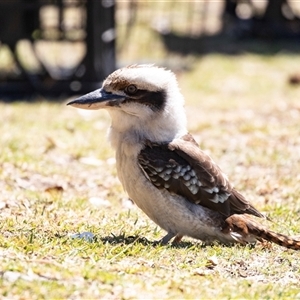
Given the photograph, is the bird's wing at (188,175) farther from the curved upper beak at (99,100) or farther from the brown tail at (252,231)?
the curved upper beak at (99,100)

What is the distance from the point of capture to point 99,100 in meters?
5.91

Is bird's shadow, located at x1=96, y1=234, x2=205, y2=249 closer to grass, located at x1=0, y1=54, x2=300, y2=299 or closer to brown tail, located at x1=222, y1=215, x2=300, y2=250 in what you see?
grass, located at x1=0, y1=54, x2=300, y2=299

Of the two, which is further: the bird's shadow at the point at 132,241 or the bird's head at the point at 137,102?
the bird's head at the point at 137,102

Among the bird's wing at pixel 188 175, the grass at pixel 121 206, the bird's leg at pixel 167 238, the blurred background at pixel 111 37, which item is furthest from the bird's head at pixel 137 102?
the blurred background at pixel 111 37

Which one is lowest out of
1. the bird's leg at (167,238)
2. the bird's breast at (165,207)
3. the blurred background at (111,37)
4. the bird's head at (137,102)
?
the blurred background at (111,37)

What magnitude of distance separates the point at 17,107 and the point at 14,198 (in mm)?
4687

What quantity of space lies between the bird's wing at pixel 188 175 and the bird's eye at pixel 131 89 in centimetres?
41

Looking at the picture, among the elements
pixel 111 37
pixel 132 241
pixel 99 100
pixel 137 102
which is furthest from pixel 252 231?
pixel 111 37

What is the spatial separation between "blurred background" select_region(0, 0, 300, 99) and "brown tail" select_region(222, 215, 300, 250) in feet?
22.8

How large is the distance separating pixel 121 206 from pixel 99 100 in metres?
1.71

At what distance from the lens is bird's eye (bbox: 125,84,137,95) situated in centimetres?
592

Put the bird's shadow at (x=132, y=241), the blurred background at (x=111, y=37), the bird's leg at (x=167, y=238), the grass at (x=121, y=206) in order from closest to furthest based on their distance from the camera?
the grass at (x=121, y=206) → the bird's shadow at (x=132, y=241) → the bird's leg at (x=167, y=238) → the blurred background at (x=111, y=37)

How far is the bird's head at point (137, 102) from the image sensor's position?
5.91 m

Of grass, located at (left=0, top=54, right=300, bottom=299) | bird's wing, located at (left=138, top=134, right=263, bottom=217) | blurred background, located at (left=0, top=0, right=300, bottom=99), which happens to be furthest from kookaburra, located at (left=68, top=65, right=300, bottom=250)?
blurred background, located at (left=0, top=0, right=300, bottom=99)
